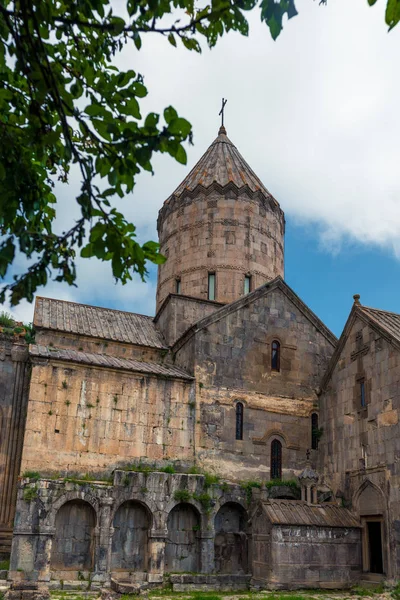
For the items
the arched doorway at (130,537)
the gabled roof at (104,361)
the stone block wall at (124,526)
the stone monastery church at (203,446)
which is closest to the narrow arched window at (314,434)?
the stone monastery church at (203,446)

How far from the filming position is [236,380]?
1875 cm

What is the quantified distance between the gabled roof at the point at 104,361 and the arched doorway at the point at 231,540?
3907 millimetres

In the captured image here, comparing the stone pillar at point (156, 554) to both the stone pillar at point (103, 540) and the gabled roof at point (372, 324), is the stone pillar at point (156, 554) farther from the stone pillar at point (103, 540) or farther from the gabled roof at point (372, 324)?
the gabled roof at point (372, 324)

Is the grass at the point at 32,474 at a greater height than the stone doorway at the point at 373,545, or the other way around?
the grass at the point at 32,474

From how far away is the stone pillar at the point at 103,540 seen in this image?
586 inches

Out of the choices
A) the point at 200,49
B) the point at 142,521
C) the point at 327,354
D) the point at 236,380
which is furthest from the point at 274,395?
the point at 200,49

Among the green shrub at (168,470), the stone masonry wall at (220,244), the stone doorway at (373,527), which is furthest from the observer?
the stone masonry wall at (220,244)

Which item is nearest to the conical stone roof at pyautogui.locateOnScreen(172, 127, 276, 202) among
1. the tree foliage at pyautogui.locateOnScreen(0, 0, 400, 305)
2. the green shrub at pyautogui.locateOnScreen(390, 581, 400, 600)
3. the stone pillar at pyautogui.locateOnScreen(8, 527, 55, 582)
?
the stone pillar at pyautogui.locateOnScreen(8, 527, 55, 582)

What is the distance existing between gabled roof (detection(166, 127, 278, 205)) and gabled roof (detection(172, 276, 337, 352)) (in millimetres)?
4724

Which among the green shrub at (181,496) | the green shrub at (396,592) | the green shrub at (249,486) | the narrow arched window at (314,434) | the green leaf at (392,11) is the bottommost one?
the green shrub at (396,592)

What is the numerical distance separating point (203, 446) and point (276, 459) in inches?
98.4

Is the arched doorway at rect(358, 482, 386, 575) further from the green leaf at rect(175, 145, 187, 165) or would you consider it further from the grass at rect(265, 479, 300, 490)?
the green leaf at rect(175, 145, 187, 165)

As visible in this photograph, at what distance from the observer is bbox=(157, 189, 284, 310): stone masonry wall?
22078mm

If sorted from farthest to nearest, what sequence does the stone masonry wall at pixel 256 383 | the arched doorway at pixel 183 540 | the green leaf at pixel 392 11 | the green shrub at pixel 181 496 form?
the stone masonry wall at pixel 256 383
the green shrub at pixel 181 496
the arched doorway at pixel 183 540
the green leaf at pixel 392 11
